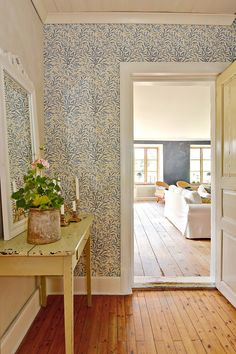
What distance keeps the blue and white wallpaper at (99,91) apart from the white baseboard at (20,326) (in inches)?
25.4

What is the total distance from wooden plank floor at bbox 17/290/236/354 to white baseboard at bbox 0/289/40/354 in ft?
0.16

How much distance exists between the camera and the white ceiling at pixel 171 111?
4.87m

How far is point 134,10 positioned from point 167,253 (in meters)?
2.99

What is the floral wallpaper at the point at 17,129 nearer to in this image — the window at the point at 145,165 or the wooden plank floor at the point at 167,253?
the wooden plank floor at the point at 167,253

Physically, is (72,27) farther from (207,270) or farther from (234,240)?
(207,270)

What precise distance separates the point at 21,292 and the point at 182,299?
1.42 m

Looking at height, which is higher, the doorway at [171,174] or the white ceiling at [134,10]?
the white ceiling at [134,10]

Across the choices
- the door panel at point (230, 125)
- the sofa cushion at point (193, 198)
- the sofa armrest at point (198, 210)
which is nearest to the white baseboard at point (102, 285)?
the door panel at point (230, 125)

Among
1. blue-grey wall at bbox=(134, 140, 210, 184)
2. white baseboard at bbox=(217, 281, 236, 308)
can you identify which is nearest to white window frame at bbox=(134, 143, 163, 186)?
blue-grey wall at bbox=(134, 140, 210, 184)

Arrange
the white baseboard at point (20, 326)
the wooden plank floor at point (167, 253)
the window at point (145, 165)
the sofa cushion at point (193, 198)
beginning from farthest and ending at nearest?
the window at point (145, 165) → the sofa cushion at point (193, 198) → the wooden plank floor at point (167, 253) → the white baseboard at point (20, 326)

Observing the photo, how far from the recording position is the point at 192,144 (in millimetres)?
10680

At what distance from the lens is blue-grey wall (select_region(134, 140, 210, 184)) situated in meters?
10.5

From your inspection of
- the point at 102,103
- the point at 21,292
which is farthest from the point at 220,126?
the point at 21,292

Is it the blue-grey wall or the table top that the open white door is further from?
the blue-grey wall
